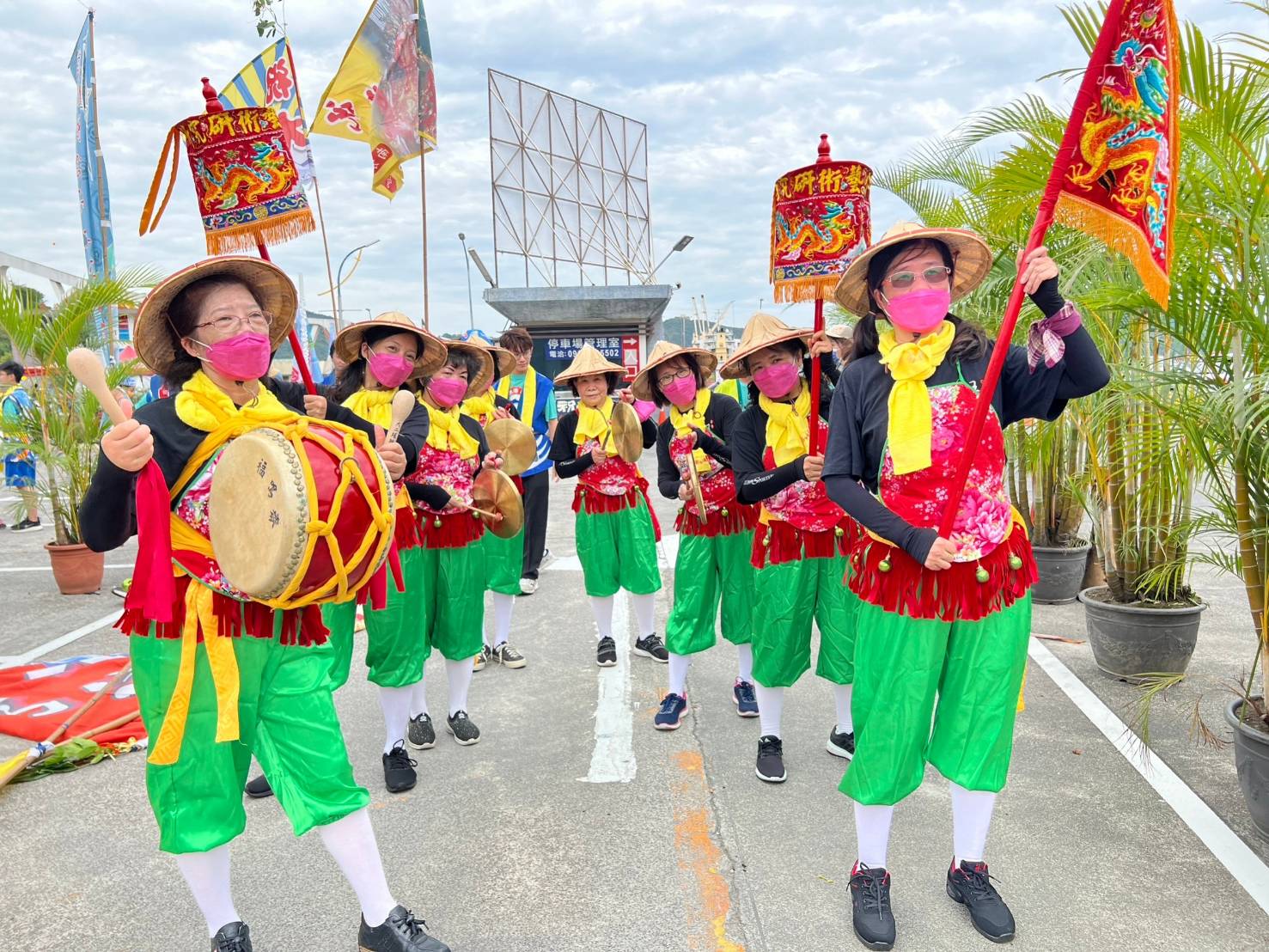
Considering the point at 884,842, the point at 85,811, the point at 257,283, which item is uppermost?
the point at 257,283

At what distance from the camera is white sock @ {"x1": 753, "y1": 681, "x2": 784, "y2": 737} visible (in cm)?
355

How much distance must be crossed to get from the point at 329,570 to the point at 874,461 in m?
1.60

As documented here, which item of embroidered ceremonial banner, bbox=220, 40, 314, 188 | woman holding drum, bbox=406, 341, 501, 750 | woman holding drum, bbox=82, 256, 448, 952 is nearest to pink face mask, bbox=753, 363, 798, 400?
woman holding drum, bbox=406, 341, 501, 750

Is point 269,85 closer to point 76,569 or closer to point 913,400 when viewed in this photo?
point 913,400

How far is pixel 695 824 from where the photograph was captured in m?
3.13

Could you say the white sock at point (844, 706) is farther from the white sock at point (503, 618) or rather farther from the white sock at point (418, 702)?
the white sock at point (503, 618)

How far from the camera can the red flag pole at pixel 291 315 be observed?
2894mm

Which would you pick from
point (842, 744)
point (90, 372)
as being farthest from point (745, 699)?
point (90, 372)

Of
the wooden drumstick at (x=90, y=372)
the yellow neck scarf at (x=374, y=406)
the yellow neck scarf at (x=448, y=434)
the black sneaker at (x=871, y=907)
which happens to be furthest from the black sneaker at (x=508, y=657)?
the wooden drumstick at (x=90, y=372)

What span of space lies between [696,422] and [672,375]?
0.27 meters

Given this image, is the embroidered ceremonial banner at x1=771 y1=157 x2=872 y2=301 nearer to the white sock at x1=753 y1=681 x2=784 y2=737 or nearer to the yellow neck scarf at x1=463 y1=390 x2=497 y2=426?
the white sock at x1=753 y1=681 x2=784 y2=737

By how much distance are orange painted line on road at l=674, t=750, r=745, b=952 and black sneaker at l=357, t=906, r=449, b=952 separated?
75 centimetres

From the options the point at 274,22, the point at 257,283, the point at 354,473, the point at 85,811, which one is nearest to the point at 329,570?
the point at 354,473

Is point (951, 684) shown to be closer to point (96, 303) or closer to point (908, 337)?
point (908, 337)
